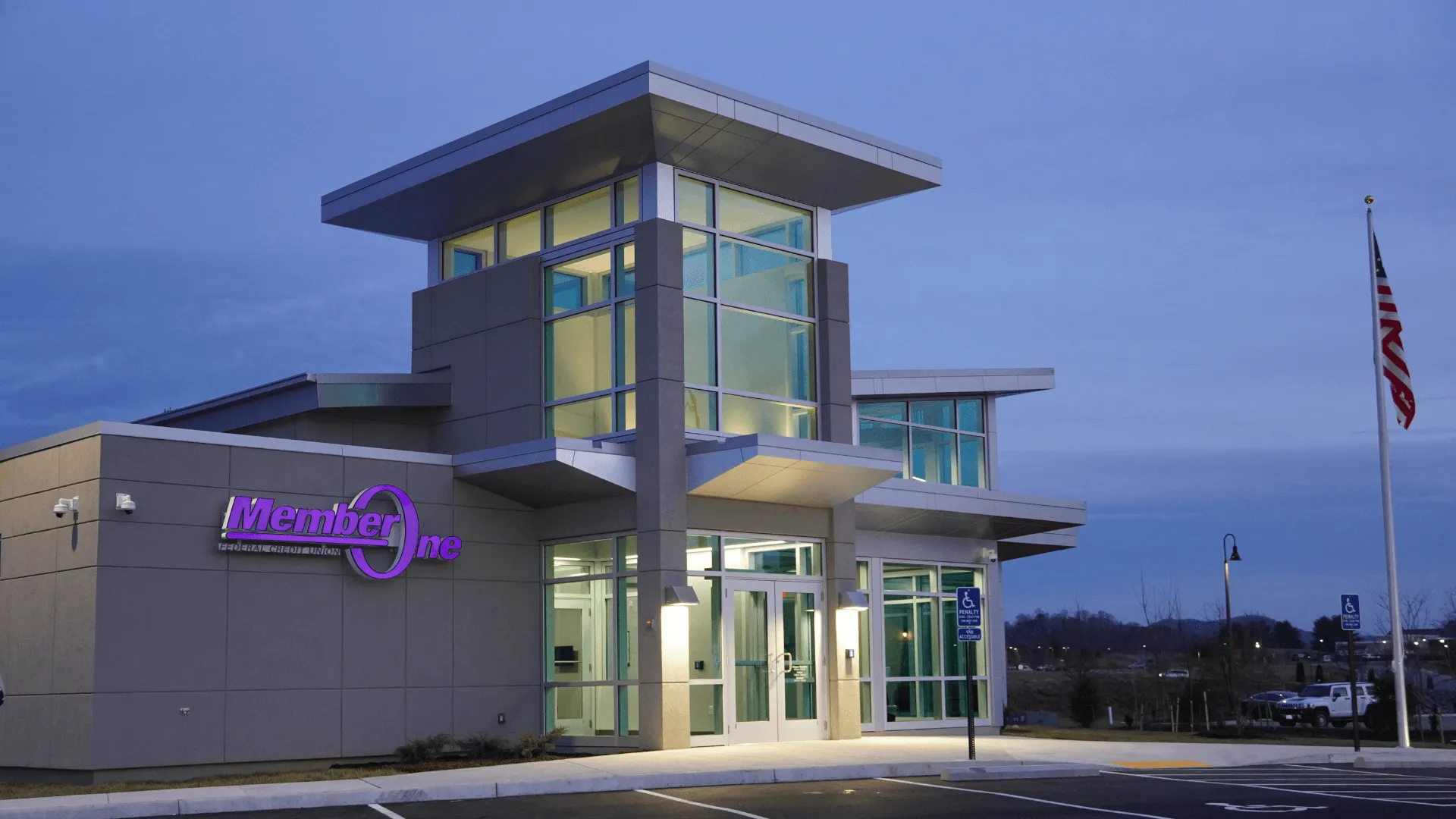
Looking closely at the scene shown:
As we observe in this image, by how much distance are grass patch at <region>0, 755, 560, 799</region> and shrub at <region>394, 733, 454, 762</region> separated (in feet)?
0.50

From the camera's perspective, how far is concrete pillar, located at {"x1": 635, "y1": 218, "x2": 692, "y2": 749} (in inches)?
907

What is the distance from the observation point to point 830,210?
27.1 metres

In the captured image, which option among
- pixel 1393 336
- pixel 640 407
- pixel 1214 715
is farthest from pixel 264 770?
pixel 1214 715

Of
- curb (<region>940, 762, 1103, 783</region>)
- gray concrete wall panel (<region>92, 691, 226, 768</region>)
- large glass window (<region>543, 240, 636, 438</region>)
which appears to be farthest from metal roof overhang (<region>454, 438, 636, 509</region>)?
curb (<region>940, 762, 1103, 783</region>)

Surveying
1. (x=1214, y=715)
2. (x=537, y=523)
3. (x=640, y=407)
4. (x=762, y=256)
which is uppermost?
(x=762, y=256)

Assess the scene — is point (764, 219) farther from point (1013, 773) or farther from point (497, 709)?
point (1013, 773)

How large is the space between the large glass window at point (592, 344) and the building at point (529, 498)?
0.18 feet

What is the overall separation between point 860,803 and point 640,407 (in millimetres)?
9100

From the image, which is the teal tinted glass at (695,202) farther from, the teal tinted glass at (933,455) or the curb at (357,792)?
the teal tinted glass at (933,455)

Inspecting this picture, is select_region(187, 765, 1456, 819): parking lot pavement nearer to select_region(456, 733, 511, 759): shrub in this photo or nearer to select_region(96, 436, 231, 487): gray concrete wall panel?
select_region(456, 733, 511, 759): shrub

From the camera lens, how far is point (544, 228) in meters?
25.9

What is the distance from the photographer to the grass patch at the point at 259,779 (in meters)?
18.8

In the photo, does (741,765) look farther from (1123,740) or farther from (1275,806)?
(1123,740)

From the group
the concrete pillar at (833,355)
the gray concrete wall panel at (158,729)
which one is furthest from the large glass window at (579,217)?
the gray concrete wall panel at (158,729)
